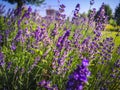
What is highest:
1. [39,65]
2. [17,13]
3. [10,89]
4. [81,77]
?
[17,13]

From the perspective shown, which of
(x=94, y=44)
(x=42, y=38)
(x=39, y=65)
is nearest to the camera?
(x=39, y=65)

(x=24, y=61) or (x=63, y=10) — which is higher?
(x=63, y=10)

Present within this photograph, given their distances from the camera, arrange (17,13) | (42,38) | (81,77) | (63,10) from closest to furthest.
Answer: (81,77) < (42,38) < (63,10) < (17,13)

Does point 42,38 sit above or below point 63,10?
below

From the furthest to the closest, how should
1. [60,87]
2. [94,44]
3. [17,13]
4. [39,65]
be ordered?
[17,13] → [94,44] → [39,65] → [60,87]

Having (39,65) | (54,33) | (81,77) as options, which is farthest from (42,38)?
(81,77)

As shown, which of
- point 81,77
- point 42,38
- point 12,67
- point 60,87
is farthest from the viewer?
point 42,38

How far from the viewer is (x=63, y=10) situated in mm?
5332

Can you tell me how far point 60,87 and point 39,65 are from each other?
0.75 metres

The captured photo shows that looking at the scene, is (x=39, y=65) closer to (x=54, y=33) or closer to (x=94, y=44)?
(x=54, y=33)

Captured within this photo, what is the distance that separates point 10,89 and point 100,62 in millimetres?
1955

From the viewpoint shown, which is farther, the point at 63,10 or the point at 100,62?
the point at 63,10

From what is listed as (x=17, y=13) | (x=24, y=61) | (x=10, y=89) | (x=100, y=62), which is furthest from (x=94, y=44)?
(x=17, y=13)

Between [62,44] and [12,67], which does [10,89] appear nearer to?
[12,67]
